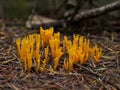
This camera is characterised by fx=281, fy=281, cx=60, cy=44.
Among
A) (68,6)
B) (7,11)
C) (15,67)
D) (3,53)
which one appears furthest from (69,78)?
(7,11)

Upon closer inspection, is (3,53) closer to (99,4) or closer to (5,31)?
(5,31)

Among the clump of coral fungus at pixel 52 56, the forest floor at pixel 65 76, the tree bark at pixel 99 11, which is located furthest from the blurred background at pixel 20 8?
the clump of coral fungus at pixel 52 56

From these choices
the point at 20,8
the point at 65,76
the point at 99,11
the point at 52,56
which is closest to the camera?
the point at 65,76

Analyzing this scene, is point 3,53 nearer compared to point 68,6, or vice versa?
point 3,53

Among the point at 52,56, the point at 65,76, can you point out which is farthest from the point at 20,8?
the point at 65,76

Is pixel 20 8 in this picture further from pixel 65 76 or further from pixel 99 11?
pixel 65 76

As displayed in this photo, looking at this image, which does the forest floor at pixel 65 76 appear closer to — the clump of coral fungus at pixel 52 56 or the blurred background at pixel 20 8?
the clump of coral fungus at pixel 52 56

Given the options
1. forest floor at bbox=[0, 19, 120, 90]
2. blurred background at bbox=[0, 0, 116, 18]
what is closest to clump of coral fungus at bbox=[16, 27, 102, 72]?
forest floor at bbox=[0, 19, 120, 90]

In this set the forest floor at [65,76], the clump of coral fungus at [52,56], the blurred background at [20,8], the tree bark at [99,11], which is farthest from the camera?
the blurred background at [20,8]

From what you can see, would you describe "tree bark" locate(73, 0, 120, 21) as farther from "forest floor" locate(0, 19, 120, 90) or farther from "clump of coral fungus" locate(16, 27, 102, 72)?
"clump of coral fungus" locate(16, 27, 102, 72)

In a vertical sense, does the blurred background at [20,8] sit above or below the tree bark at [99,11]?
above

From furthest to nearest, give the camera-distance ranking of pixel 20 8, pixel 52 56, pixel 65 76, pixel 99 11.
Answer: pixel 20 8 < pixel 99 11 < pixel 52 56 < pixel 65 76
